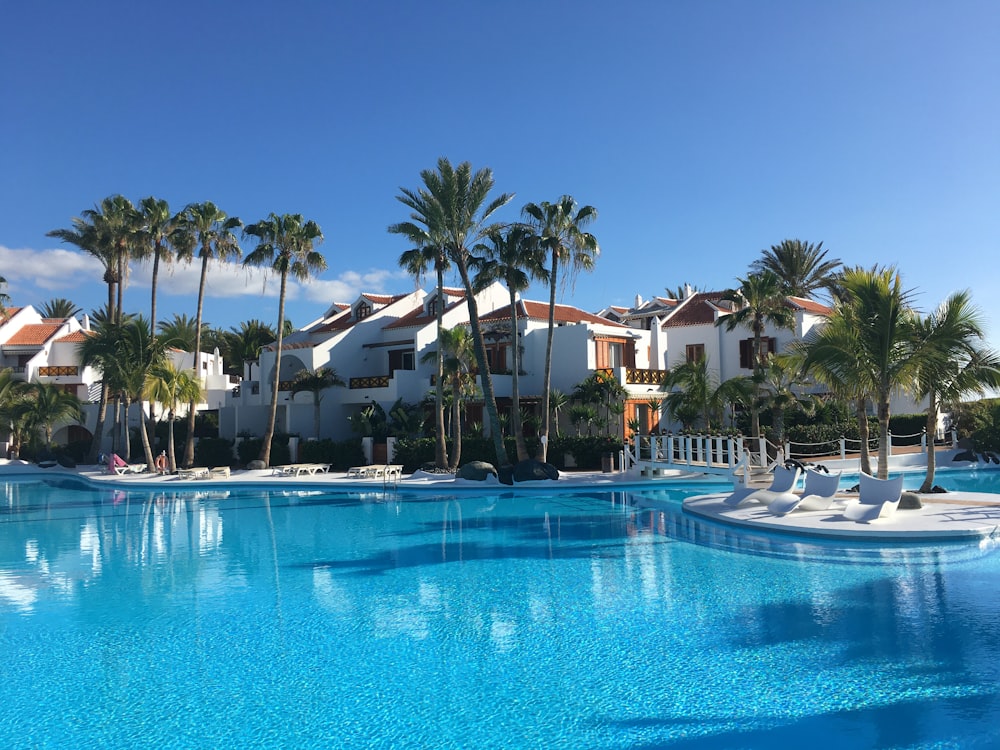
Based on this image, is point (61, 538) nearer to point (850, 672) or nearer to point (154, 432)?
point (850, 672)

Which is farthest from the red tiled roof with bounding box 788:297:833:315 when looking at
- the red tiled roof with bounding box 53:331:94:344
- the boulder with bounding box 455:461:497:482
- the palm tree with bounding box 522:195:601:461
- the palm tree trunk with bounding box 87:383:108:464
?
the red tiled roof with bounding box 53:331:94:344

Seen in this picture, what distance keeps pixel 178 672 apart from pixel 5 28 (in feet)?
58.7

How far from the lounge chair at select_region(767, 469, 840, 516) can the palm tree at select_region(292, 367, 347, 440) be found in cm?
2503

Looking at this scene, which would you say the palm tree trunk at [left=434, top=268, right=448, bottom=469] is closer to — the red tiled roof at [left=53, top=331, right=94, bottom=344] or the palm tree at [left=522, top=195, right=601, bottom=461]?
the palm tree at [left=522, top=195, right=601, bottom=461]

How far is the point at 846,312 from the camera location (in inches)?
732

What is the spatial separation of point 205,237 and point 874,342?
2980 centimetres

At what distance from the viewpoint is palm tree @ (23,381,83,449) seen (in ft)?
138

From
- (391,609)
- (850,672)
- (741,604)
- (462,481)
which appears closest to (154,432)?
(462,481)

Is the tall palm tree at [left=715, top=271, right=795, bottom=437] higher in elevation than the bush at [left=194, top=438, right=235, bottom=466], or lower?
higher

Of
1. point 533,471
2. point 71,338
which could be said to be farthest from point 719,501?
point 71,338

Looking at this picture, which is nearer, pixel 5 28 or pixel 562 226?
pixel 5 28

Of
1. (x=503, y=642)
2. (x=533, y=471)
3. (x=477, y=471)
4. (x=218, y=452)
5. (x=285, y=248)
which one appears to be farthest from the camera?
(x=218, y=452)

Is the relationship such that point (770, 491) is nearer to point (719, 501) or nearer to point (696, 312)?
point (719, 501)

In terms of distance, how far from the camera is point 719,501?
20.9m
